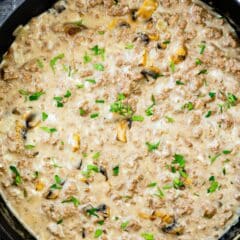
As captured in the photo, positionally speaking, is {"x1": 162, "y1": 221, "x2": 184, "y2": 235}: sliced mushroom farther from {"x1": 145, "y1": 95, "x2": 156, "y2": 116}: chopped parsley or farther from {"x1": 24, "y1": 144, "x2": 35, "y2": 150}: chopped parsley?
{"x1": 24, "y1": 144, "x2": 35, "y2": 150}: chopped parsley

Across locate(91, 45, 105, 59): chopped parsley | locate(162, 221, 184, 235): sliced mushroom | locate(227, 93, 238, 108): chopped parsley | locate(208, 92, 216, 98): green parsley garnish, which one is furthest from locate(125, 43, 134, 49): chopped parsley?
locate(162, 221, 184, 235): sliced mushroom

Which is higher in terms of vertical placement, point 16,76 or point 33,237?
point 16,76

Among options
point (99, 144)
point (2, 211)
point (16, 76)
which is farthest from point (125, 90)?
point (2, 211)

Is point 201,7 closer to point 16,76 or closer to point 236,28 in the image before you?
point 236,28

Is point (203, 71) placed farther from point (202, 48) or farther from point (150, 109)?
point (150, 109)

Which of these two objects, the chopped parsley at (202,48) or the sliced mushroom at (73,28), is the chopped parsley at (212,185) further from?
the sliced mushroom at (73,28)

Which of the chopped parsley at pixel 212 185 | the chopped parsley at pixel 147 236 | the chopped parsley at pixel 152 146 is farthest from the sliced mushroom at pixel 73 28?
A: the chopped parsley at pixel 147 236
